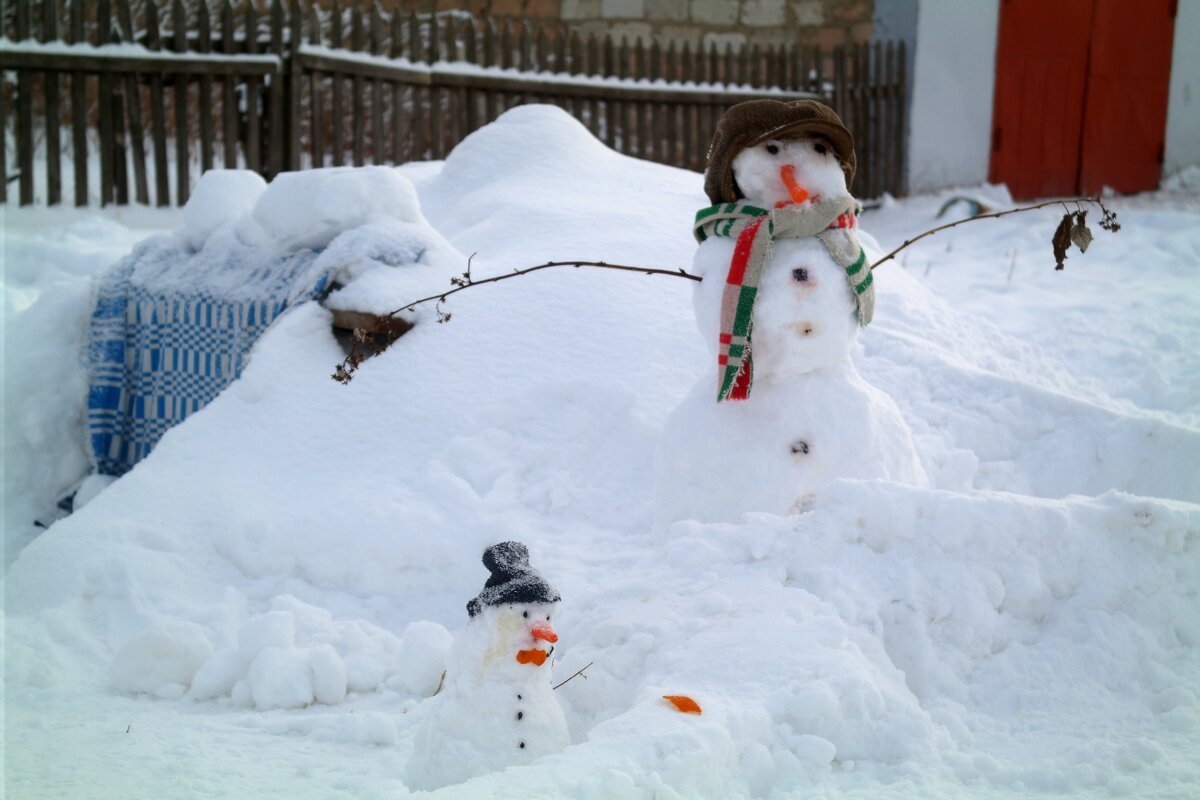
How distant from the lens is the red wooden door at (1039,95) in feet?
32.7

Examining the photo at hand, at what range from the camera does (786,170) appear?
2.99 m

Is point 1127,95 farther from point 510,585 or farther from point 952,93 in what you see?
point 510,585

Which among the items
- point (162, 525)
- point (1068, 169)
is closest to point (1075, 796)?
point (162, 525)

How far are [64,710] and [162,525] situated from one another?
105cm

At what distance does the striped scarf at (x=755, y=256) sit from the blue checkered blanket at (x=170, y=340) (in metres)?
2.09

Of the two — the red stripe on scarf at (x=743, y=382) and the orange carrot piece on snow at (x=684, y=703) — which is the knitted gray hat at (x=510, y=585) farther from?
the red stripe on scarf at (x=743, y=382)

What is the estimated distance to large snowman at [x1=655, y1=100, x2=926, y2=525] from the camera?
2.94 meters

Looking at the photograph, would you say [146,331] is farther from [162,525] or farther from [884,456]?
[884,456]

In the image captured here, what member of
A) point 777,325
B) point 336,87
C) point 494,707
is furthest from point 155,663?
point 336,87

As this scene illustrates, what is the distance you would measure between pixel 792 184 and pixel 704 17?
8.18 m

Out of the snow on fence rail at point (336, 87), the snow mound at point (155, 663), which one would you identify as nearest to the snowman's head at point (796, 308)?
the snow mound at point (155, 663)

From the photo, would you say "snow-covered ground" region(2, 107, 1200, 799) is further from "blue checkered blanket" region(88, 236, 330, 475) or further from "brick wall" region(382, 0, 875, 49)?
"brick wall" region(382, 0, 875, 49)

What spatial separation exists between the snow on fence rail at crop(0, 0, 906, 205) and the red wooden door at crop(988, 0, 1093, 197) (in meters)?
0.86

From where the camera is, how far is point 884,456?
308 centimetres
